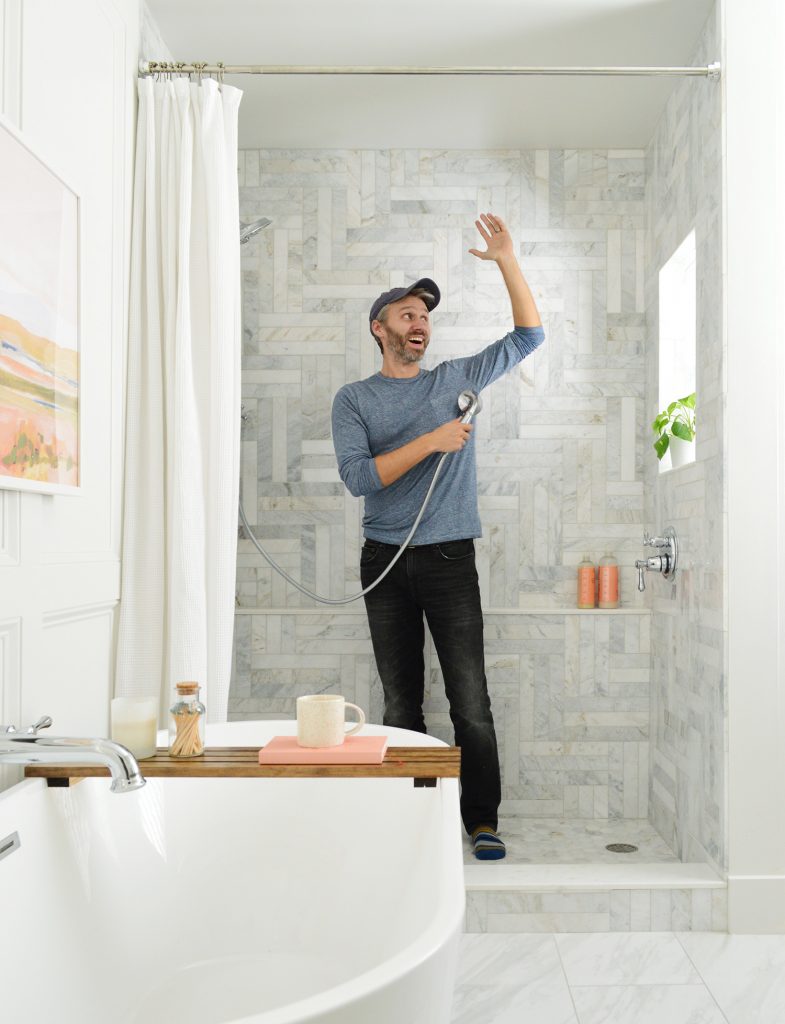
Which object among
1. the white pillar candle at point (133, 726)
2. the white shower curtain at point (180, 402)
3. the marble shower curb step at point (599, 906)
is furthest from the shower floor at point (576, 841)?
the white pillar candle at point (133, 726)

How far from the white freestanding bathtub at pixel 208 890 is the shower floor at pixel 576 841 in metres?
1.12

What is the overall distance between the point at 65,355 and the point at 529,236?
6.98 feet

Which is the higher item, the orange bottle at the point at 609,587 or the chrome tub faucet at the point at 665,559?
the chrome tub faucet at the point at 665,559

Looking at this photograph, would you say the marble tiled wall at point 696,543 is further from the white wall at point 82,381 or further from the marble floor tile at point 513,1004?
the white wall at point 82,381

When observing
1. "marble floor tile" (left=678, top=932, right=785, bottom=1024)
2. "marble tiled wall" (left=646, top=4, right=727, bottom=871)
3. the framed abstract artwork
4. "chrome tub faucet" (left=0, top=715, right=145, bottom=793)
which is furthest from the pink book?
"marble tiled wall" (left=646, top=4, right=727, bottom=871)

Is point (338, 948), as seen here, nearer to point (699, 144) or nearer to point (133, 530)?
point (133, 530)

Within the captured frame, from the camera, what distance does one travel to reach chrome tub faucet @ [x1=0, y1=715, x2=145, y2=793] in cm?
143

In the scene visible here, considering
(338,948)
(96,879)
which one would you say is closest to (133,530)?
(96,879)

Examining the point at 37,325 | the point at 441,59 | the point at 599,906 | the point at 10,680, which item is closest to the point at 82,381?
the point at 37,325

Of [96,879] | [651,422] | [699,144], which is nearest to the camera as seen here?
[96,879]

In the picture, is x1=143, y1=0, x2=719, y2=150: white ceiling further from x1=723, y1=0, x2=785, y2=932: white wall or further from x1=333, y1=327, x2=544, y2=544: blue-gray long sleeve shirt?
x1=333, y1=327, x2=544, y2=544: blue-gray long sleeve shirt

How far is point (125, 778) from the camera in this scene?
1.43 meters

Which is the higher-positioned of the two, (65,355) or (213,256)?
(213,256)

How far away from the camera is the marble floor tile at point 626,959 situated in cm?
224
